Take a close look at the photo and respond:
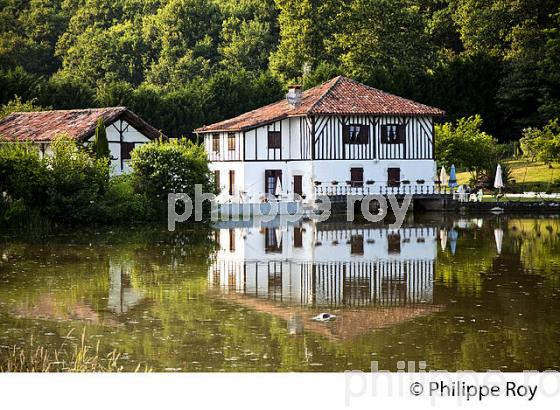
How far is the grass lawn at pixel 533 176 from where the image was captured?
1779 inches

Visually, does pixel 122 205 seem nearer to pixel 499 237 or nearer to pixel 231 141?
pixel 499 237

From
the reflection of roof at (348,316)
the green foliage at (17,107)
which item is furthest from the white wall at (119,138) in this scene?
the reflection of roof at (348,316)

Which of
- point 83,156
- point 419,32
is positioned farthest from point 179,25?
point 83,156

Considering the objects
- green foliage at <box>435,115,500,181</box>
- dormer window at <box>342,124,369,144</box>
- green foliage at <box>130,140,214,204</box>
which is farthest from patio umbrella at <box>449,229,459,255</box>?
green foliage at <box>435,115,500,181</box>

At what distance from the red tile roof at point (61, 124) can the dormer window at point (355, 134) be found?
24.0ft

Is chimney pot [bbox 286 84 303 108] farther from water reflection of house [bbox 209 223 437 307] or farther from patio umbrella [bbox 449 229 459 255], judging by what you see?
patio umbrella [bbox 449 229 459 255]

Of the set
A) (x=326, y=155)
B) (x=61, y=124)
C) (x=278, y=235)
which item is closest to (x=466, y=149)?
(x=326, y=155)

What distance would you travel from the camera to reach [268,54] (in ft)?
242

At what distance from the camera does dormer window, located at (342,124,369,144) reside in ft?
145

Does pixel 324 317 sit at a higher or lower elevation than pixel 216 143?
lower

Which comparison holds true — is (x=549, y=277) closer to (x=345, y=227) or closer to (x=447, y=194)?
(x=345, y=227)

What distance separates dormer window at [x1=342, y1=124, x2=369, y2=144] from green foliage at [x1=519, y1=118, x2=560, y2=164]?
7.46 metres

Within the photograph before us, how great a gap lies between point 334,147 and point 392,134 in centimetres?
251

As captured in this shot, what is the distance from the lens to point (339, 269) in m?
23.3
